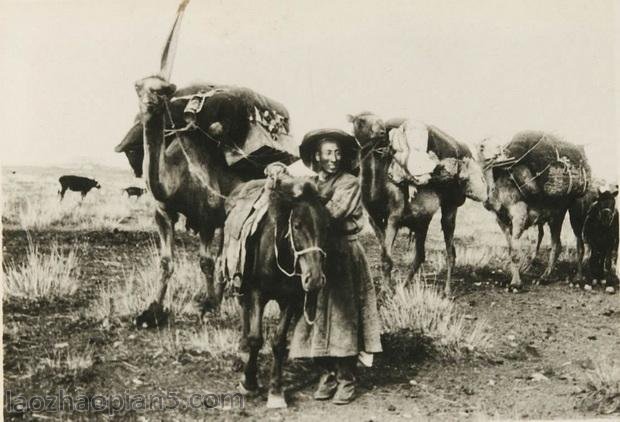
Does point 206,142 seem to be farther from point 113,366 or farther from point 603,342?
point 603,342

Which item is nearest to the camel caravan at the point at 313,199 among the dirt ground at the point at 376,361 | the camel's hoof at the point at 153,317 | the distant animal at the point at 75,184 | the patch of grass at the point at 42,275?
the camel's hoof at the point at 153,317

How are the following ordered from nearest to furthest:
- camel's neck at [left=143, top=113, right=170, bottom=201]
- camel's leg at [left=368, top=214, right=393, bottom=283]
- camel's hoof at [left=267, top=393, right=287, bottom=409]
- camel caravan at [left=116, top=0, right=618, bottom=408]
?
camel caravan at [left=116, top=0, right=618, bottom=408], camel's hoof at [left=267, top=393, right=287, bottom=409], camel's neck at [left=143, top=113, right=170, bottom=201], camel's leg at [left=368, top=214, right=393, bottom=283]

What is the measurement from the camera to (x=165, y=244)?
595cm

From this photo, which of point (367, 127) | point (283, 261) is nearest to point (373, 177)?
point (367, 127)

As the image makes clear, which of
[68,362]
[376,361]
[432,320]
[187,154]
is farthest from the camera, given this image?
[432,320]

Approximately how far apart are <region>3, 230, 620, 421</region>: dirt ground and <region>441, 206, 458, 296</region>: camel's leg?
94mm

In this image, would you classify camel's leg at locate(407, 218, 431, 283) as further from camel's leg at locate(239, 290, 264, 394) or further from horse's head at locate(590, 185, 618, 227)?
horse's head at locate(590, 185, 618, 227)

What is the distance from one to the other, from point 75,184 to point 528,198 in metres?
3.30

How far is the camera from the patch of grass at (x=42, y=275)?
5.80 m

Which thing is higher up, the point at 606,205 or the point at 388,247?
the point at 606,205

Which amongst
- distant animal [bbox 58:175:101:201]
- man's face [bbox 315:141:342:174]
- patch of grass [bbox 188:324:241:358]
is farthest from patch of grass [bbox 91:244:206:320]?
man's face [bbox 315:141:342:174]

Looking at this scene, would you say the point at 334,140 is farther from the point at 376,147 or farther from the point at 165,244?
the point at 165,244

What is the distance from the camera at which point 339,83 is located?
6.40 metres

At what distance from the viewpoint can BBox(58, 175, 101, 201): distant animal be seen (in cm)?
589
